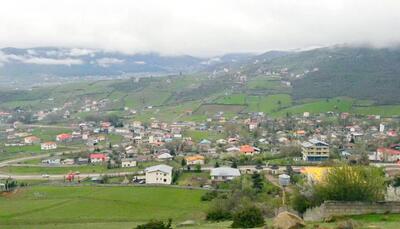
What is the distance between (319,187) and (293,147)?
44730 millimetres

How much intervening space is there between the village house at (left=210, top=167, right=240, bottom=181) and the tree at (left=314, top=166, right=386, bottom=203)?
2546cm

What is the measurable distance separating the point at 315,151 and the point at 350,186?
138 feet

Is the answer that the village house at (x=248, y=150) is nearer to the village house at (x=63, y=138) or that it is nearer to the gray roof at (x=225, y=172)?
the gray roof at (x=225, y=172)

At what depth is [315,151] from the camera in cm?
6975

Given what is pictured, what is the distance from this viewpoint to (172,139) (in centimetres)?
9106

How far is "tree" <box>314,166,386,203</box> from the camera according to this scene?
2828 cm

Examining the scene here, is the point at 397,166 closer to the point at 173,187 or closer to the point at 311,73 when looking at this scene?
the point at 173,187

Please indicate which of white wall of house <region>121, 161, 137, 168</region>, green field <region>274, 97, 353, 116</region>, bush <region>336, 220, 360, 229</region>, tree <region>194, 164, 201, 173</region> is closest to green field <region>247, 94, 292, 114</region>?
green field <region>274, 97, 353, 116</region>

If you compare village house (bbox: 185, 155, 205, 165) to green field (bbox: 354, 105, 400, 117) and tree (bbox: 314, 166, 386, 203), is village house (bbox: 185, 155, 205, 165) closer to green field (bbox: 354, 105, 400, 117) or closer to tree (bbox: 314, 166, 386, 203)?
tree (bbox: 314, 166, 386, 203)

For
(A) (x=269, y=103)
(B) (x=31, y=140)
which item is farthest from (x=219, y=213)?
(A) (x=269, y=103)

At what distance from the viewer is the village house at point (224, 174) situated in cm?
5481

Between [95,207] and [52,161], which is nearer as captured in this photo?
[95,207]

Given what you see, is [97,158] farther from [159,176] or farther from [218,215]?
[218,215]

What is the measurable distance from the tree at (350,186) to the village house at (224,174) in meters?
25.5
